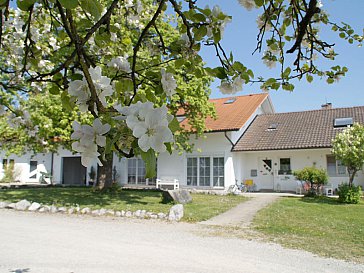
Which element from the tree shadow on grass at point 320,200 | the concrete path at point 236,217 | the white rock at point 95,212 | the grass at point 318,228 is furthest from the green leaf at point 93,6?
the tree shadow on grass at point 320,200

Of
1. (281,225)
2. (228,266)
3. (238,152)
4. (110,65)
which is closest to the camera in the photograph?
(110,65)

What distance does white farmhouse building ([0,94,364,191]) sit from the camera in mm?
17547

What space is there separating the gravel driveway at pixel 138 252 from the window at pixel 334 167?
1246cm

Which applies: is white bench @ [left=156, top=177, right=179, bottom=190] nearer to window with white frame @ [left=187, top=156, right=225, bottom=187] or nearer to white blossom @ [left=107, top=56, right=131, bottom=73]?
window with white frame @ [left=187, top=156, right=225, bottom=187]

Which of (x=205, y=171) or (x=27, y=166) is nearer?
(x=205, y=171)

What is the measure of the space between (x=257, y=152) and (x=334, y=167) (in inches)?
168

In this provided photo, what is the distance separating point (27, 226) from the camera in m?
7.57

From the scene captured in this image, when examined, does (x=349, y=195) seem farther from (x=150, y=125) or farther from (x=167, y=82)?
(x=150, y=125)

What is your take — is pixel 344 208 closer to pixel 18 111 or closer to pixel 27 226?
pixel 27 226

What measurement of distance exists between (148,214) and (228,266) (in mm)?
5001

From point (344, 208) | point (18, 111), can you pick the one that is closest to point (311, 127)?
point (344, 208)

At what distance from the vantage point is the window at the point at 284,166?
18484mm

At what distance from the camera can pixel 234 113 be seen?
68.0ft

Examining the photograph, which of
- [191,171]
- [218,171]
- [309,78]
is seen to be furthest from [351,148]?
[309,78]
